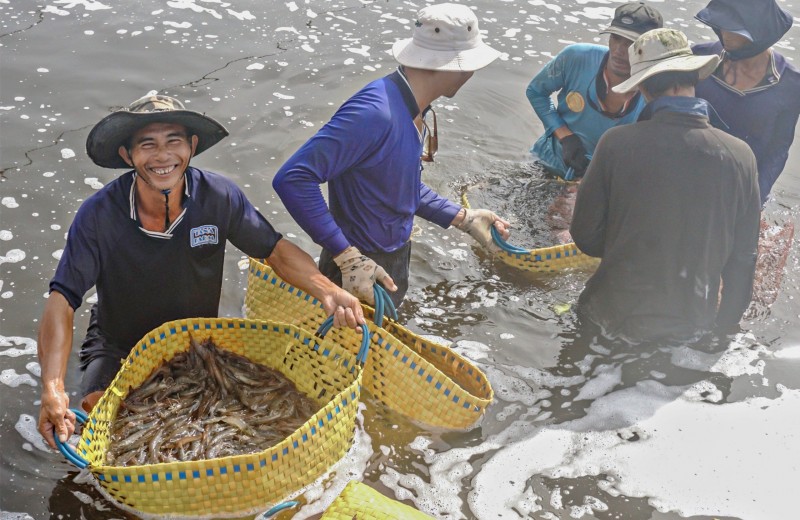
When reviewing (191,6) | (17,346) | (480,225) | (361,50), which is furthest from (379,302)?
(191,6)

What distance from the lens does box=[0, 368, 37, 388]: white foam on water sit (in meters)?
5.04

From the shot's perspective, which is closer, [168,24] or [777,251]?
[777,251]

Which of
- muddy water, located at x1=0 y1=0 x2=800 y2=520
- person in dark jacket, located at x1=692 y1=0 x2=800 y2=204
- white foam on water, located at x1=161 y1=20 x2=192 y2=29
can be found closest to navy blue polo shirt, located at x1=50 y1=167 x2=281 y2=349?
muddy water, located at x1=0 y1=0 x2=800 y2=520

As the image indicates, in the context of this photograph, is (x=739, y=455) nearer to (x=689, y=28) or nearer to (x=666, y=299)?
(x=666, y=299)

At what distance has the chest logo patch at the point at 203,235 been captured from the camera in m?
4.37

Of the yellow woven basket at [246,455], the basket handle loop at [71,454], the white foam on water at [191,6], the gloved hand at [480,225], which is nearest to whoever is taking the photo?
the basket handle loop at [71,454]

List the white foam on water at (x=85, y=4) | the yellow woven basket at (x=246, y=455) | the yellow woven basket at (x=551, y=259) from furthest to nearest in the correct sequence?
the white foam on water at (x=85, y=4)
the yellow woven basket at (x=551, y=259)
the yellow woven basket at (x=246, y=455)

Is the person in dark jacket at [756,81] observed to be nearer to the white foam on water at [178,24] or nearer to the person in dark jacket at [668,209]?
the person in dark jacket at [668,209]

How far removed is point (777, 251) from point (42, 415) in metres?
5.71

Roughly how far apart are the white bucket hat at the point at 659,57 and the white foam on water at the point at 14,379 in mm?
4165

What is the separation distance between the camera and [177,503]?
3.67 m

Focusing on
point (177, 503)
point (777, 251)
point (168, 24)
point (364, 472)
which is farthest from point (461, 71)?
point (168, 24)

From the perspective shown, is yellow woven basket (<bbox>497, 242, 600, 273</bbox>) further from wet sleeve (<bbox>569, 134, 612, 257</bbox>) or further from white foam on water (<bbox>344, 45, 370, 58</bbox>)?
white foam on water (<bbox>344, 45, 370, 58</bbox>)

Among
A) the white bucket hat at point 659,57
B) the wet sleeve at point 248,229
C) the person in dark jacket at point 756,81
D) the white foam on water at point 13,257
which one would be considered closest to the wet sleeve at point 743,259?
the white bucket hat at point 659,57
